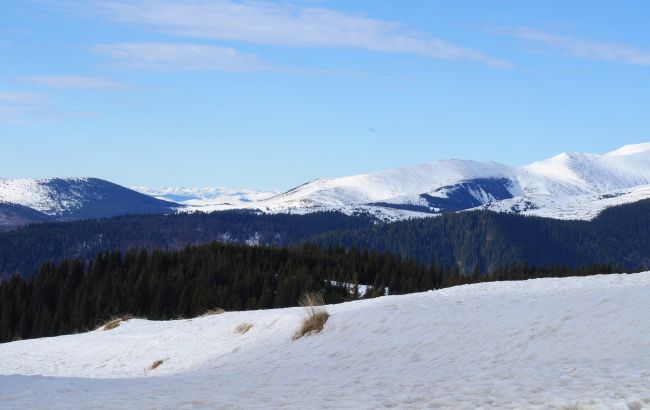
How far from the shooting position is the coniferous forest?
106m

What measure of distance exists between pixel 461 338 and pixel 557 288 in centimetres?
940

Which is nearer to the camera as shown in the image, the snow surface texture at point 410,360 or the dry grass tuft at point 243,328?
the snow surface texture at point 410,360

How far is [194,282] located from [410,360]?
10015 cm

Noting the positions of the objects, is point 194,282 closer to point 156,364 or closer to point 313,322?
point 156,364

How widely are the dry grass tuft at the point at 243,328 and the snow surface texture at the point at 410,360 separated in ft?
1.05

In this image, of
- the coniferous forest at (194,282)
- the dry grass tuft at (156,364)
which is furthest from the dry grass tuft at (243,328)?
the coniferous forest at (194,282)

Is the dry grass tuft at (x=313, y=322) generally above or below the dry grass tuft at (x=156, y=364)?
above

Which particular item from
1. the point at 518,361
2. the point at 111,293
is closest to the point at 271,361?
the point at 518,361

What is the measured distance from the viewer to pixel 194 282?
115875 millimetres

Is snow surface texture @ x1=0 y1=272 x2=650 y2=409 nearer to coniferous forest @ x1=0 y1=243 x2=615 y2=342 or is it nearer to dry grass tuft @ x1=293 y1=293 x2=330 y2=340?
dry grass tuft @ x1=293 y1=293 x2=330 y2=340

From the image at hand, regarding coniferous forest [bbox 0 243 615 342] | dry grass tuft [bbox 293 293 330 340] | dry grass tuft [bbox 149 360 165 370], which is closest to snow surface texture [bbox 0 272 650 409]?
dry grass tuft [bbox 149 360 165 370]

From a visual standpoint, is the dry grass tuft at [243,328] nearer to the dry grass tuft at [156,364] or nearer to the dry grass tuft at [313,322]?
the dry grass tuft at [156,364]

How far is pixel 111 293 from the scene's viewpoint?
4646 inches

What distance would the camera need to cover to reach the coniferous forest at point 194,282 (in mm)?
105875
